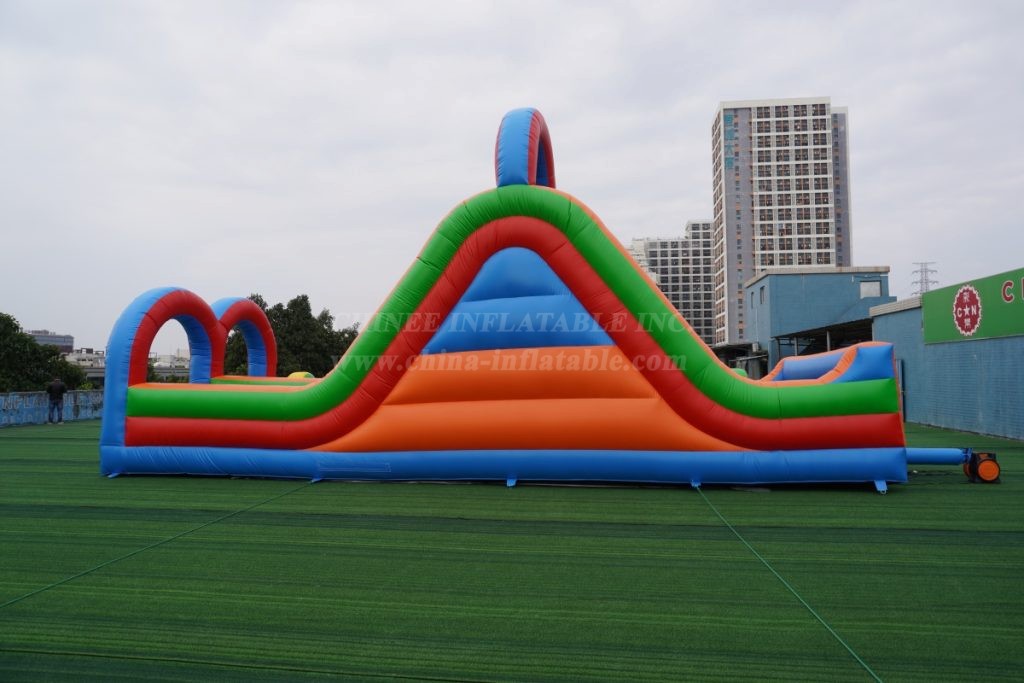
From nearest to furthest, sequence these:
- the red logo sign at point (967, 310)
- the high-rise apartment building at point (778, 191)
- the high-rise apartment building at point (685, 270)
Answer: the red logo sign at point (967, 310), the high-rise apartment building at point (778, 191), the high-rise apartment building at point (685, 270)

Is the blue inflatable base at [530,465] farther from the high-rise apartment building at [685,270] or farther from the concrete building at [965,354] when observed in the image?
the high-rise apartment building at [685,270]

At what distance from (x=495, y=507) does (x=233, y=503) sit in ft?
6.48

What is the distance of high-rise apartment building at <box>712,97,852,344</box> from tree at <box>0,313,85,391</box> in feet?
174

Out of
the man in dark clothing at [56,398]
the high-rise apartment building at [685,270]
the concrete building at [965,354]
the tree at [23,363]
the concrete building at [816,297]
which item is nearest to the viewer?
the concrete building at [965,354]

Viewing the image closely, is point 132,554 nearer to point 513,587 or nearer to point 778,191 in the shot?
point 513,587

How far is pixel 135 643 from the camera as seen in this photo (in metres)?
2.25

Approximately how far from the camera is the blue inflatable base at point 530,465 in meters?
4.98

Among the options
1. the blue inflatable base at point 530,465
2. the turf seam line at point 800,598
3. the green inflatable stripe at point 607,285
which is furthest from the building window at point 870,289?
the turf seam line at point 800,598

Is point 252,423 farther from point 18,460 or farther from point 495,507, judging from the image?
point 18,460

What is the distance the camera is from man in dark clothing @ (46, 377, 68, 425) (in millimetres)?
12266

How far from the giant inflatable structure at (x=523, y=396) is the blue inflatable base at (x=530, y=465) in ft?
0.04

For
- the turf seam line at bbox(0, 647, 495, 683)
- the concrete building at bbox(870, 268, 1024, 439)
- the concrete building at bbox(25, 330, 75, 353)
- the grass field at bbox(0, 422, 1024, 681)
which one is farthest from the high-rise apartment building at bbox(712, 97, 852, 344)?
the concrete building at bbox(25, 330, 75, 353)

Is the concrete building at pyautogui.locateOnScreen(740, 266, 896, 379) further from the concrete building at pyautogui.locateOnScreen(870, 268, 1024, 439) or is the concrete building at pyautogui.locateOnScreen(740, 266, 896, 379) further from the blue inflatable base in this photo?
the blue inflatable base

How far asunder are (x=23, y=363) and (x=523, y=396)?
815 inches
